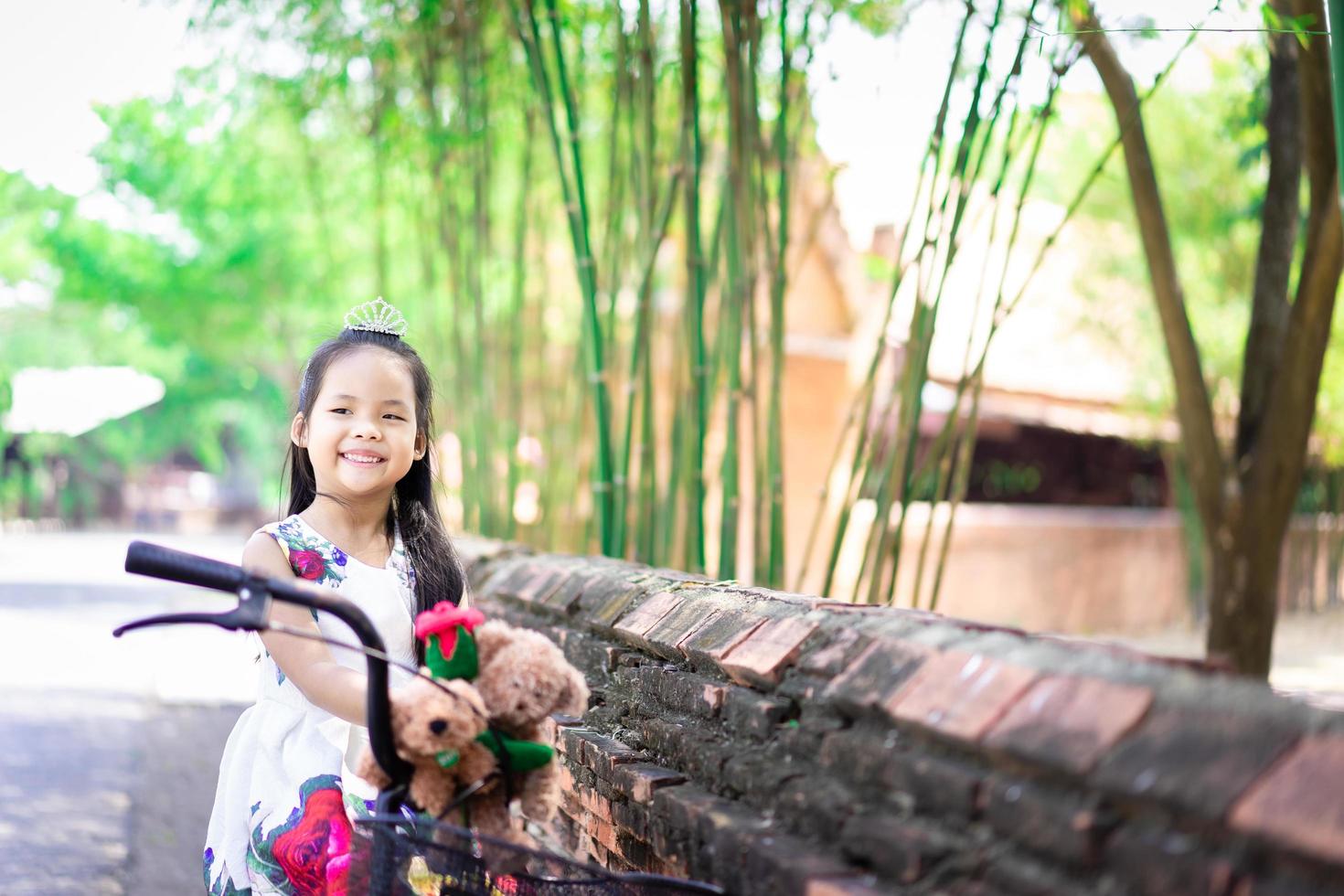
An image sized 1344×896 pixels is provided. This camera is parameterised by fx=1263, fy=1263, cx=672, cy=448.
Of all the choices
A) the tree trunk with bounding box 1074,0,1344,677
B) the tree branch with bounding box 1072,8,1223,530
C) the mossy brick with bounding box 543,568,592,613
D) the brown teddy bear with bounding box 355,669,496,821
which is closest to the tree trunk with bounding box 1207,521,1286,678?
the tree trunk with bounding box 1074,0,1344,677

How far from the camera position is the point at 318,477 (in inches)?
73.4

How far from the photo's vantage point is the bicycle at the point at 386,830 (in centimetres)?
129

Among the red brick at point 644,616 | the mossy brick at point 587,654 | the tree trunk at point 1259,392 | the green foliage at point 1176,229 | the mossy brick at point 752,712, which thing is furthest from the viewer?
the green foliage at point 1176,229

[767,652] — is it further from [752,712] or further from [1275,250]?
[1275,250]

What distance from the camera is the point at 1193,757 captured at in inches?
43.0

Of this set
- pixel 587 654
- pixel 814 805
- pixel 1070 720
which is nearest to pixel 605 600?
pixel 587 654

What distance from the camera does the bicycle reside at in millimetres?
1287

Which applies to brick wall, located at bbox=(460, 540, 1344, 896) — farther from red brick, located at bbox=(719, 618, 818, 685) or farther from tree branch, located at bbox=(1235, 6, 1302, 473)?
tree branch, located at bbox=(1235, 6, 1302, 473)

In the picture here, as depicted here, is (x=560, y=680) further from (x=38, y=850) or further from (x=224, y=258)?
(x=224, y=258)

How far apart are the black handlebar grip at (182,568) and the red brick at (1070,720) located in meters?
0.78

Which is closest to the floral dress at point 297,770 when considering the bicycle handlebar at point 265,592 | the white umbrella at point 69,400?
the bicycle handlebar at point 265,592

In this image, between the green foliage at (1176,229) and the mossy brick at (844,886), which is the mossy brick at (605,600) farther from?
the green foliage at (1176,229)

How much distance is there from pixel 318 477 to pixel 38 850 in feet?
8.47

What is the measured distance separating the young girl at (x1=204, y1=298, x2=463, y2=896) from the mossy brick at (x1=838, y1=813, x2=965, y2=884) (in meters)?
0.69
